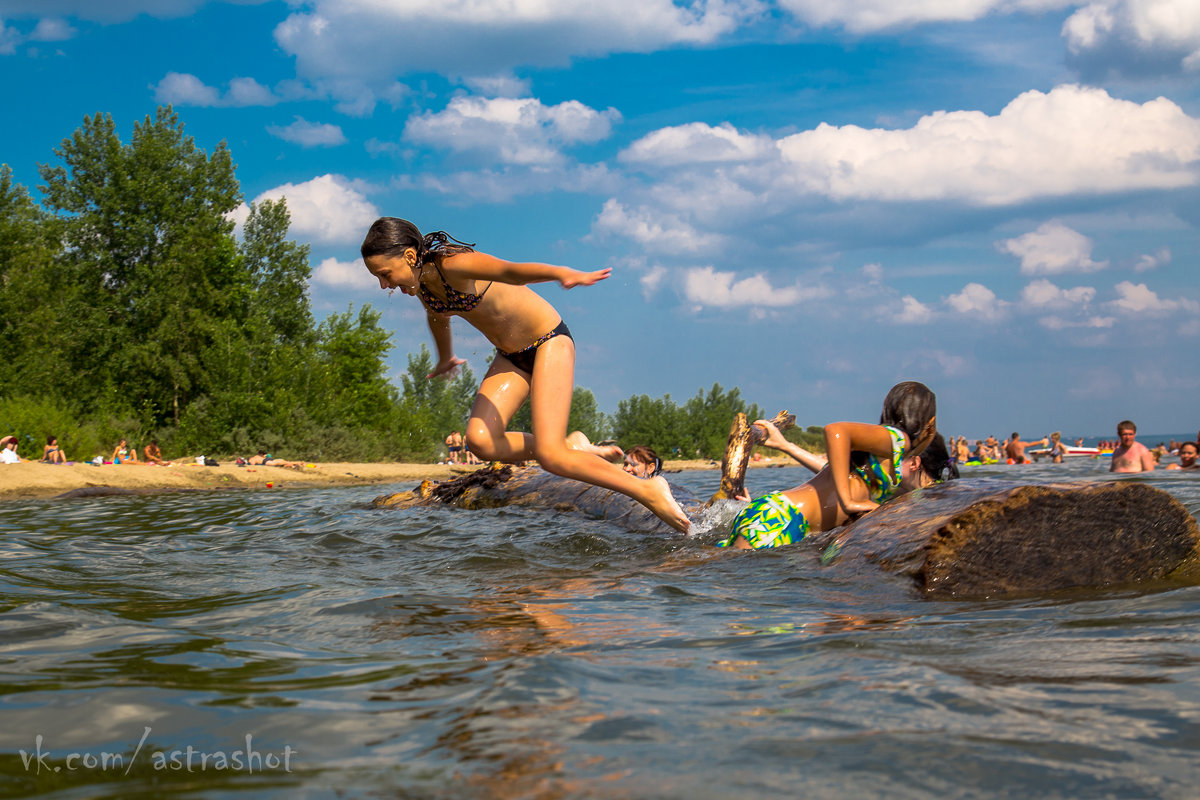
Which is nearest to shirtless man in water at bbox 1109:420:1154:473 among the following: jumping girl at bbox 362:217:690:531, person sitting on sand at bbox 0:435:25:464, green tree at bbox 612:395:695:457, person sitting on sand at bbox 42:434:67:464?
jumping girl at bbox 362:217:690:531

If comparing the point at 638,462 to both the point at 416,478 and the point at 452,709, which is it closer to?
the point at 452,709

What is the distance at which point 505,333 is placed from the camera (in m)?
5.53

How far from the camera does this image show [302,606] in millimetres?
4031

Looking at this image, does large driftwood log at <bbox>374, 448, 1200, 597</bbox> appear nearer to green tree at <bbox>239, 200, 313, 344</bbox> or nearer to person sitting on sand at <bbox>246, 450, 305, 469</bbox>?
person sitting on sand at <bbox>246, 450, 305, 469</bbox>

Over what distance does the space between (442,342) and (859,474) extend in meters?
2.93

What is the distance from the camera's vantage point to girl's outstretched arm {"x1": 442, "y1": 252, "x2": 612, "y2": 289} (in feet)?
15.1

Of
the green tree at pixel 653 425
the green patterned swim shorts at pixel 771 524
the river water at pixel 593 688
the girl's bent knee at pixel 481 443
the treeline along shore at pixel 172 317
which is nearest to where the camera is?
the river water at pixel 593 688

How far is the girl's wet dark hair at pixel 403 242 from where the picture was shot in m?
5.11

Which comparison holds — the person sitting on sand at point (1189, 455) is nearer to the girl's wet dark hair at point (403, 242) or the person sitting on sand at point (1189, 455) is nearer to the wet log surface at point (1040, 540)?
the wet log surface at point (1040, 540)

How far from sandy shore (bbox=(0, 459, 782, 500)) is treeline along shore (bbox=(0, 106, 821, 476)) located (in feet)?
17.9

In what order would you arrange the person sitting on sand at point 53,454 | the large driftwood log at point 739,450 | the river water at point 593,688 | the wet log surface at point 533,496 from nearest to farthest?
the river water at point 593,688
the large driftwood log at point 739,450
the wet log surface at point 533,496
the person sitting on sand at point 53,454

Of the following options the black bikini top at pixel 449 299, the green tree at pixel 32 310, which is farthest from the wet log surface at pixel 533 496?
the green tree at pixel 32 310

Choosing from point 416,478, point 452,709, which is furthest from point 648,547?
point 416,478

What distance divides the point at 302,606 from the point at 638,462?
6046mm
